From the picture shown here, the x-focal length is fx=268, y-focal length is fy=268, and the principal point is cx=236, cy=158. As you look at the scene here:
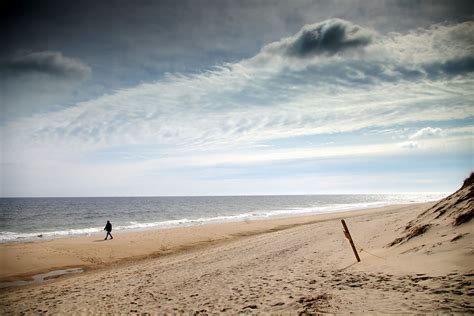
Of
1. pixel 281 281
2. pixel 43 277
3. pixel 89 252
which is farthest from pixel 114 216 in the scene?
pixel 281 281

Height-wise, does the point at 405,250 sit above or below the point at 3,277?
above

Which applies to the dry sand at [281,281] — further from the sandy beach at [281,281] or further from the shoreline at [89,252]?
the shoreline at [89,252]

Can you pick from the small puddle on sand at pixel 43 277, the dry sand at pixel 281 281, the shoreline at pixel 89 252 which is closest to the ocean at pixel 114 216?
the shoreline at pixel 89 252

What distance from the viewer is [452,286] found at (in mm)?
6461

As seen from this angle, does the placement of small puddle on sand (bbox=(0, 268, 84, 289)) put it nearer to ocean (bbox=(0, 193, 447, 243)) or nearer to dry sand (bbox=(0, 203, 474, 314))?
dry sand (bbox=(0, 203, 474, 314))

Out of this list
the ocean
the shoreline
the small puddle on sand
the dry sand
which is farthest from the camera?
the ocean

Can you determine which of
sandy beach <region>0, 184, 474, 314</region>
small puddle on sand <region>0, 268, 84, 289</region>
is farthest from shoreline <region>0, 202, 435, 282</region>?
small puddle on sand <region>0, 268, 84, 289</region>

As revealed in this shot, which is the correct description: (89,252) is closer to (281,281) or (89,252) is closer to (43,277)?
(43,277)

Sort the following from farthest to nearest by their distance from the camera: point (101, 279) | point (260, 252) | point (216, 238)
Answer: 1. point (216, 238)
2. point (260, 252)
3. point (101, 279)

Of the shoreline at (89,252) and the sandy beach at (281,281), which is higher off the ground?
the sandy beach at (281,281)

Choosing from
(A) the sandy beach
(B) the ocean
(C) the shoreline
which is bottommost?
(B) the ocean

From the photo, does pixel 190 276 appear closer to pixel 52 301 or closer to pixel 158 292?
pixel 158 292

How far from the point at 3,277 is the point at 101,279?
644 cm

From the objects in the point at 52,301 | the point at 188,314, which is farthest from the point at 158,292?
the point at 52,301
